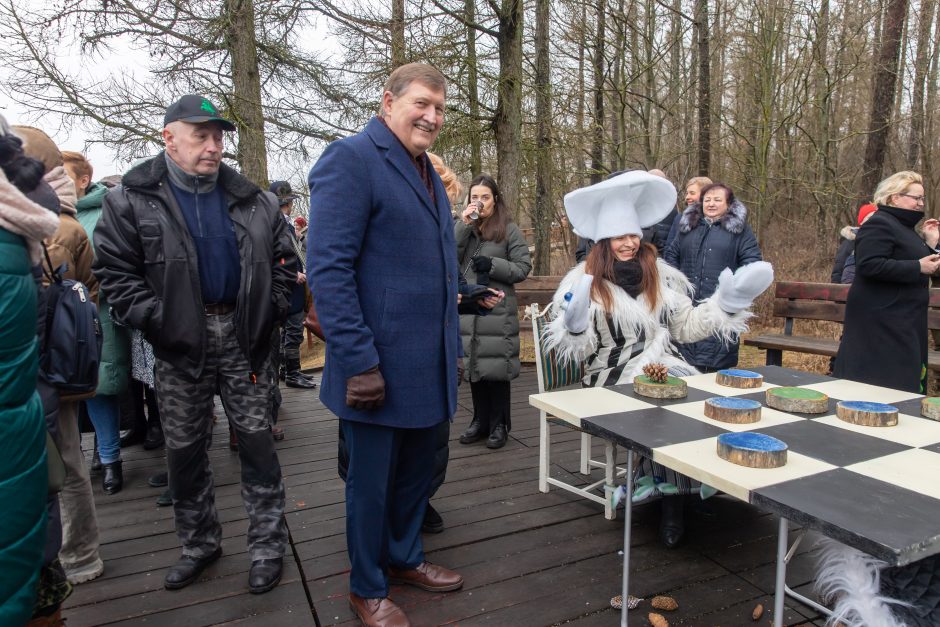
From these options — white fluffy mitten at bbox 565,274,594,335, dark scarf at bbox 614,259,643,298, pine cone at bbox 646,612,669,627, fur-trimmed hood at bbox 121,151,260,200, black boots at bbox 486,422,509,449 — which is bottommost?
pine cone at bbox 646,612,669,627

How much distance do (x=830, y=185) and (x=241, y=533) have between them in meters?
10.7

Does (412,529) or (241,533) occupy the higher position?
(412,529)

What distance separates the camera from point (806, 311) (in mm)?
5055

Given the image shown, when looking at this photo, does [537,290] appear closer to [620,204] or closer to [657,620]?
[620,204]

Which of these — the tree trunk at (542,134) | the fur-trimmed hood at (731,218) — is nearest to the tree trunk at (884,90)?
the tree trunk at (542,134)

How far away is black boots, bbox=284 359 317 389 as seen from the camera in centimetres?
543

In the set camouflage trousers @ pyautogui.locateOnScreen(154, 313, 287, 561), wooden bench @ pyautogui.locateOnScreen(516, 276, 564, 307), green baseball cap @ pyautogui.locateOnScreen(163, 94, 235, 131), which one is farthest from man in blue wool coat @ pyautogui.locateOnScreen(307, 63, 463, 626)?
wooden bench @ pyautogui.locateOnScreen(516, 276, 564, 307)

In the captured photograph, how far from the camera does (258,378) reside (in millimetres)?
2318

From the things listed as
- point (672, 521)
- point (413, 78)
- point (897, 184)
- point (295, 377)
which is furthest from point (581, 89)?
point (413, 78)

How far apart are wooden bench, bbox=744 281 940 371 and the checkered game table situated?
2725 millimetres

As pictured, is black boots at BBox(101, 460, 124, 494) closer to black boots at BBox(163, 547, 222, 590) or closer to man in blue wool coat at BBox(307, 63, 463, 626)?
black boots at BBox(163, 547, 222, 590)

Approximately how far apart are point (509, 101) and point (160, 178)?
557cm

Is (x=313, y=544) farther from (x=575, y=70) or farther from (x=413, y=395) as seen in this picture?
(x=575, y=70)

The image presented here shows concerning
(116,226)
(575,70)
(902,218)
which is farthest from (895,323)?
(575,70)
